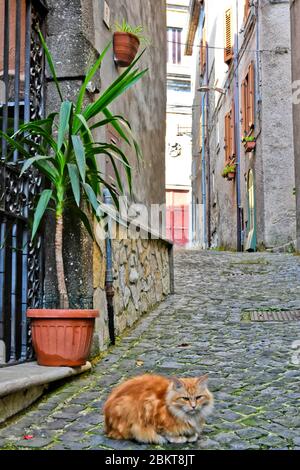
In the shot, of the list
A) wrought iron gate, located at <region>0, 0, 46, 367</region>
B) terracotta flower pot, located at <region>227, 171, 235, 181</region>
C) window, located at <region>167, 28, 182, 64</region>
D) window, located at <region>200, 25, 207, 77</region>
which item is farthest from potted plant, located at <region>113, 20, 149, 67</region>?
window, located at <region>167, 28, 182, 64</region>

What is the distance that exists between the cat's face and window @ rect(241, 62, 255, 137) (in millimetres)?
13833

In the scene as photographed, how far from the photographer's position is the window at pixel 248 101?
16000 mm

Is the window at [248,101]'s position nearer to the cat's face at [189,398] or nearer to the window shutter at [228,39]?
the window shutter at [228,39]

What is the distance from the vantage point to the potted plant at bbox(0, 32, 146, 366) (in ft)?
13.5

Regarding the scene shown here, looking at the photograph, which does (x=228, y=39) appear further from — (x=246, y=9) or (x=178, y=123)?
(x=178, y=123)

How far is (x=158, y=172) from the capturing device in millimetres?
9953

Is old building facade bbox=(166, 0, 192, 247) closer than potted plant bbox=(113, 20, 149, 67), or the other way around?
potted plant bbox=(113, 20, 149, 67)

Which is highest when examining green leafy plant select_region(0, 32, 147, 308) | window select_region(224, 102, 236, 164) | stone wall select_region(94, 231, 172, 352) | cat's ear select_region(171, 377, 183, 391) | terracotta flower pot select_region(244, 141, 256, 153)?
window select_region(224, 102, 236, 164)

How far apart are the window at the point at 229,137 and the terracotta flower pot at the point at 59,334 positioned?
49.2ft

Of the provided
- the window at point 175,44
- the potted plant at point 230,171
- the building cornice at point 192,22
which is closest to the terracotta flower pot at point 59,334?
the potted plant at point 230,171

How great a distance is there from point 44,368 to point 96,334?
0.97 metres

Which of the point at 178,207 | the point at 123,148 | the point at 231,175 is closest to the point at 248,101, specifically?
the point at 231,175

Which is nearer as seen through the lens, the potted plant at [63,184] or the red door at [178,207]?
the potted plant at [63,184]

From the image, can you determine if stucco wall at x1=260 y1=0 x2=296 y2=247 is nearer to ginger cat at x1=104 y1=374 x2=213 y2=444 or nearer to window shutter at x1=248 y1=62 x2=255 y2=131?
window shutter at x1=248 y1=62 x2=255 y2=131
